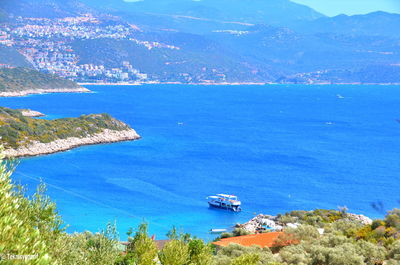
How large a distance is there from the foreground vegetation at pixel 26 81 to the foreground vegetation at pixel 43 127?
59308 mm

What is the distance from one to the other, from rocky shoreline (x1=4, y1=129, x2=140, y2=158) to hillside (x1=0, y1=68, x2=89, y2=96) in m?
57.7

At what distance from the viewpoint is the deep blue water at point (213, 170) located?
40.1m

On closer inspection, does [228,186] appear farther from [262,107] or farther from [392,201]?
[262,107]

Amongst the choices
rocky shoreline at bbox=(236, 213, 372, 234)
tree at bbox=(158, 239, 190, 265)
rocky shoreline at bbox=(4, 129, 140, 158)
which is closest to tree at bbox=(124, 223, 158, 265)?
tree at bbox=(158, 239, 190, 265)

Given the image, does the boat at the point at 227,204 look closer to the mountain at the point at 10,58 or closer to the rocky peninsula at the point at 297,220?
the rocky peninsula at the point at 297,220

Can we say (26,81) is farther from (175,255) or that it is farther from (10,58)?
(175,255)

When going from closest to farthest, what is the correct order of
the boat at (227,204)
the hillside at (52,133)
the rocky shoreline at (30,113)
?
the boat at (227,204)
the hillside at (52,133)
the rocky shoreline at (30,113)

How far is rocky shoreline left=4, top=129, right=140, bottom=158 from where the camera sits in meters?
55.4

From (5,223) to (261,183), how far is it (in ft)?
145

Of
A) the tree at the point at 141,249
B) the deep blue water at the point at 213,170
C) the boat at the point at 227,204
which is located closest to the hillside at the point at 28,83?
the deep blue water at the point at 213,170

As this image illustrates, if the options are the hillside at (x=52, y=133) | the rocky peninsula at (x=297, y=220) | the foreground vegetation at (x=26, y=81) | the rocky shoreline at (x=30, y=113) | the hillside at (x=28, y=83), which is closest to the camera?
the rocky peninsula at (x=297, y=220)

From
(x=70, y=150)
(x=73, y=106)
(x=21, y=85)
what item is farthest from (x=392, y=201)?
(x=21, y=85)

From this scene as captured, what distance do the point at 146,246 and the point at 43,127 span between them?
46.4 m

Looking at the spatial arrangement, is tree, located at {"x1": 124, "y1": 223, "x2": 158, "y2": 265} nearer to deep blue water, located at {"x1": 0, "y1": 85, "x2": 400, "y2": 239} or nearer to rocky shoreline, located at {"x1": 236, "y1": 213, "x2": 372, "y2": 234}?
rocky shoreline, located at {"x1": 236, "y1": 213, "x2": 372, "y2": 234}
